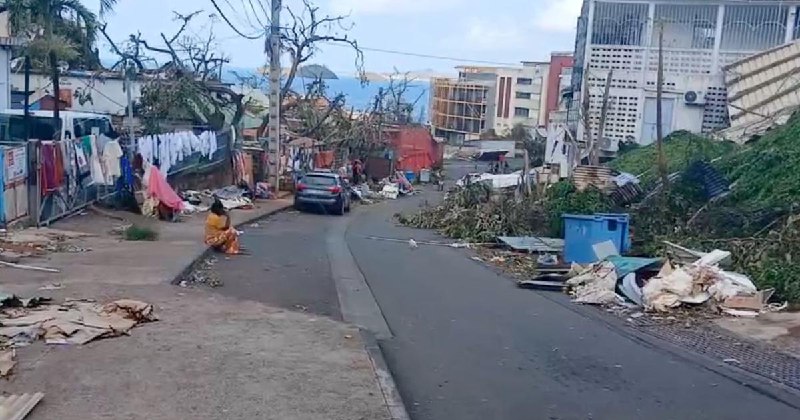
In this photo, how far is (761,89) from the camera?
1207 inches

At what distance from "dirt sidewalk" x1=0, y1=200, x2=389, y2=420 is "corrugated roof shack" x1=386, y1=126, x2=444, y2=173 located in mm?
Answer: 46264

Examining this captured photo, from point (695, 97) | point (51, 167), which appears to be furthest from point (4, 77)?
point (695, 97)

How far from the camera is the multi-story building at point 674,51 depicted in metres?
34.0

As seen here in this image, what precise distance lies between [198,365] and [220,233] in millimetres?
9854

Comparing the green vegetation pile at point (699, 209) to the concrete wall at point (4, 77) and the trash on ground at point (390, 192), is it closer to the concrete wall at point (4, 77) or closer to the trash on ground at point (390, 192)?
the concrete wall at point (4, 77)

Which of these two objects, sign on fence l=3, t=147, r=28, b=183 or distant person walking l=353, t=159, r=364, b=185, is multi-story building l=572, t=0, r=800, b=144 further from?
sign on fence l=3, t=147, r=28, b=183

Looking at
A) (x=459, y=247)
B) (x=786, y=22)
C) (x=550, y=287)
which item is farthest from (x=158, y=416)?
(x=786, y=22)

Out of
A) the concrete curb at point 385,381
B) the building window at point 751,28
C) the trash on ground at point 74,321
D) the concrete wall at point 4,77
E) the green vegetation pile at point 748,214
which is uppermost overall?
the building window at point 751,28

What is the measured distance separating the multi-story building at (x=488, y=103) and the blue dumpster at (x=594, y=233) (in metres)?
81.6

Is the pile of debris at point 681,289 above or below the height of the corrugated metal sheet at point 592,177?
below

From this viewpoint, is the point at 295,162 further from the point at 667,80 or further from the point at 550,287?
the point at 550,287

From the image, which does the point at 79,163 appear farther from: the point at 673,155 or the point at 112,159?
the point at 673,155

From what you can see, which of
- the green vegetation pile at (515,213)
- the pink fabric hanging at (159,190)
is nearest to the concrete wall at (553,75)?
the green vegetation pile at (515,213)

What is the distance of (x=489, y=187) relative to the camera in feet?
100
